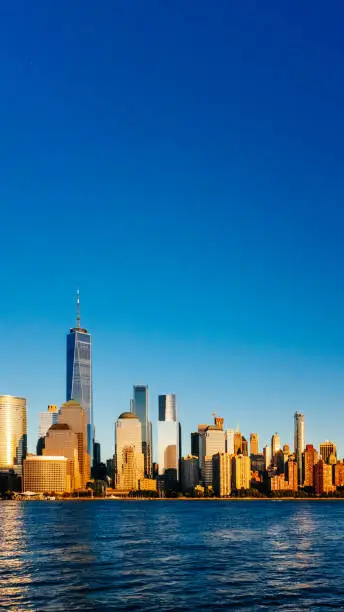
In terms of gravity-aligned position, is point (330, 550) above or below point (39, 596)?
below

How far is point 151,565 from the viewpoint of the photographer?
86.9 meters

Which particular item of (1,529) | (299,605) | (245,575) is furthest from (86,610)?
(1,529)

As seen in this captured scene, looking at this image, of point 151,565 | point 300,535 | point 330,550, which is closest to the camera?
point 151,565

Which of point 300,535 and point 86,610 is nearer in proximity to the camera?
point 86,610

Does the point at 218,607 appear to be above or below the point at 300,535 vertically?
above

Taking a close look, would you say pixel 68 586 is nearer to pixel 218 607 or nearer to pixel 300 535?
pixel 218 607

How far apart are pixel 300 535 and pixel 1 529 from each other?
61.0 m

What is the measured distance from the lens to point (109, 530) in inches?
5979

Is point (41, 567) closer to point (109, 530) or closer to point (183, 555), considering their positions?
point (183, 555)

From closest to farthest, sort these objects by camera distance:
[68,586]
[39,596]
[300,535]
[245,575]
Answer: [39,596] → [68,586] → [245,575] → [300,535]

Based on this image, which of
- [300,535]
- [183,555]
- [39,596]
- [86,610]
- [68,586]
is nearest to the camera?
[86,610]

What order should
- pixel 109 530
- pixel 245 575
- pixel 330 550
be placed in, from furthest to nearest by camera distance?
pixel 109 530, pixel 330 550, pixel 245 575

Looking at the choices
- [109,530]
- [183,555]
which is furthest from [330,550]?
[109,530]

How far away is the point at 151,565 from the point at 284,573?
1592 centimetres
